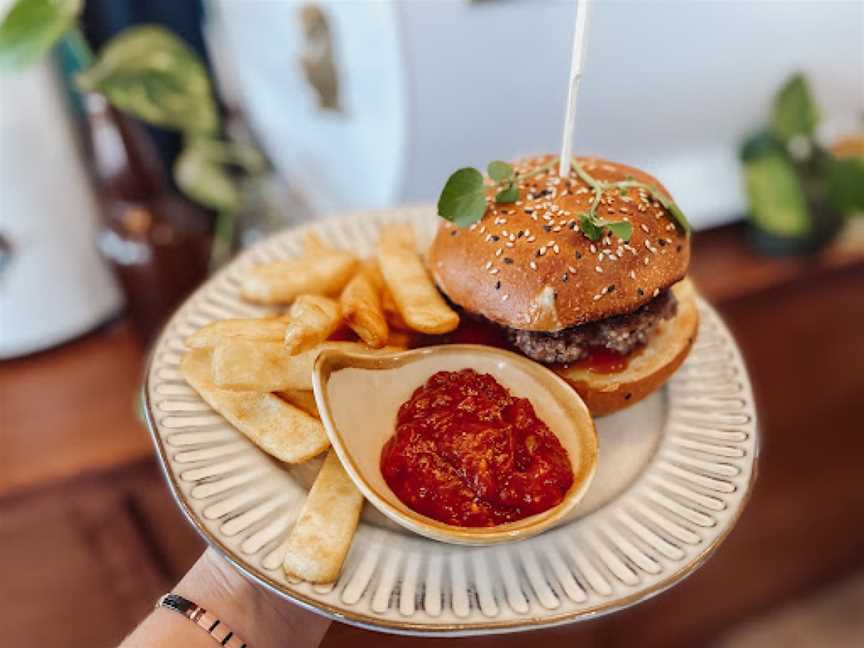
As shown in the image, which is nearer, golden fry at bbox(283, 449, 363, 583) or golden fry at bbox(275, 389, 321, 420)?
golden fry at bbox(283, 449, 363, 583)

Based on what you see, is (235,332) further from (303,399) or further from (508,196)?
(508,196)

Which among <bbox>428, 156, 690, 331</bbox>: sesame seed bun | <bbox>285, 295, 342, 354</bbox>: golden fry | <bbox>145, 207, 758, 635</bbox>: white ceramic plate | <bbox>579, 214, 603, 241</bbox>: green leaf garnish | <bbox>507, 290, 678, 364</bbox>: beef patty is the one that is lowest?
<bbox>145, 207, 758, 635</bbox>: white ceramic plate

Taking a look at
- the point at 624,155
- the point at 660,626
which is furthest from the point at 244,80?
the point at 660,626

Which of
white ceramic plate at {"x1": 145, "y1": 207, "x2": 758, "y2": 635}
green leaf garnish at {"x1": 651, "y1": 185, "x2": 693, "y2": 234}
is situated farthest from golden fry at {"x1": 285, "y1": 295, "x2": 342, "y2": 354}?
green leaf garnish at {"x1": 651, "y1": 185, "x2": 693, "y2": 234}

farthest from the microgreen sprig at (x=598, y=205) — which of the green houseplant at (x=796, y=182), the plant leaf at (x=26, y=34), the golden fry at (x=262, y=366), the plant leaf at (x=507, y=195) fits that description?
the plant leaf at (x=26, y=34)

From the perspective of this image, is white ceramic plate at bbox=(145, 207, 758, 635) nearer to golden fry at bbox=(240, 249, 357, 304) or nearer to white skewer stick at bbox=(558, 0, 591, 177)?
golden fry at bbox=(240, 249, 357, 304)

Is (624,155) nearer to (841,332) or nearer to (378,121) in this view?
(378,121)

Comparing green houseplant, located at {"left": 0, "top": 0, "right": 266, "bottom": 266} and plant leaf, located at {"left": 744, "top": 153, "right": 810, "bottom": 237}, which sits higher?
green houseplant, located at {"left": 0, "top": 0, "right": 266, "bottom": 266}
